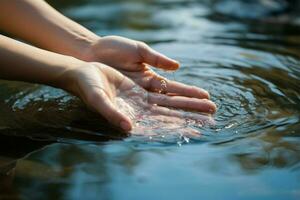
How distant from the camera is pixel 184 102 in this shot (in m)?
2.45

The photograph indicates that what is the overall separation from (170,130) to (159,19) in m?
3.12

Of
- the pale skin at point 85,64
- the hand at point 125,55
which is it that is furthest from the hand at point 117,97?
the hand at point 125,55

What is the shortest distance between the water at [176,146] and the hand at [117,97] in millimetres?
111

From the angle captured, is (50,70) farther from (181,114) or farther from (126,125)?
(181,114)

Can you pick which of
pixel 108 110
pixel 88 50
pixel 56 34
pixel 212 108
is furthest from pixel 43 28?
pixel 212 108

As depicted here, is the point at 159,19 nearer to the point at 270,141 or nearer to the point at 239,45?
the point at 239,45

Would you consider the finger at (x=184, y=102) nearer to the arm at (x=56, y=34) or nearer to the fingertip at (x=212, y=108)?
the fingertip at (x=212, y=108)

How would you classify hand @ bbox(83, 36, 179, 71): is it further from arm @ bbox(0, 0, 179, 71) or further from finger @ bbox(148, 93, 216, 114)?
finger @ bbox(148, 93, 216, 114)

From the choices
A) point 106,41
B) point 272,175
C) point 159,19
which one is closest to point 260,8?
point 159,19

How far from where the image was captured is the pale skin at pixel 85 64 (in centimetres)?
230

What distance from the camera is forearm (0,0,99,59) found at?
2947 mm

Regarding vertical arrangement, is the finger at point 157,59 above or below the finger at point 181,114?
above

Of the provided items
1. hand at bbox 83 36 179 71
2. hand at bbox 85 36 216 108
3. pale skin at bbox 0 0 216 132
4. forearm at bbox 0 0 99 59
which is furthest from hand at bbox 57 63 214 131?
forearm at bbox 0 0 99 59

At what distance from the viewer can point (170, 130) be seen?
2.24 m
